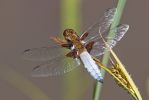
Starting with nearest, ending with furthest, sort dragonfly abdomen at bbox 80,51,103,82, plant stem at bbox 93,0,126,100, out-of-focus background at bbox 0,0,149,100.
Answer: plant stem at bbox 93,0,126,100
dragonfly abdomen at bbox 80,51,103,82
out-of-focus background at bbox 0,0,149,100

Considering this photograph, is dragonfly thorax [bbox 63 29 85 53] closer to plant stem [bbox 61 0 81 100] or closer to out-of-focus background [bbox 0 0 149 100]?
plant stem [bbox 61 0 81 100]

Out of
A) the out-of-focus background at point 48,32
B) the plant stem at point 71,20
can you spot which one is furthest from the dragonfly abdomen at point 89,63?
the out-of-focus background at point 48,32

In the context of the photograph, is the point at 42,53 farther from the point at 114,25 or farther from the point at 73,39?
the point at 114,25

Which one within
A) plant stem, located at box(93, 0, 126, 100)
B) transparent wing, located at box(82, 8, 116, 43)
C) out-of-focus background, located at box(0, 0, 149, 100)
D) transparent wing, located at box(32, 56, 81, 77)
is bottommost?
plant stem, located at box(93, 0, 126, 100)

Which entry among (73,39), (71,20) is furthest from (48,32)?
(73,39)

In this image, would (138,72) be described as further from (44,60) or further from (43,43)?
(44,60)

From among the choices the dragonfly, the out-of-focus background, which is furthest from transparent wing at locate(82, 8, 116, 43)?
the out-of-focus background

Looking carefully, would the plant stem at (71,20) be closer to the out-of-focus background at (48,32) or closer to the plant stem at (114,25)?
the plant stem at (114,25)

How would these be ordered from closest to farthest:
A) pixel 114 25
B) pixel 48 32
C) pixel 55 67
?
pixel 114 25, pixel 55 67, pixel 48 32
